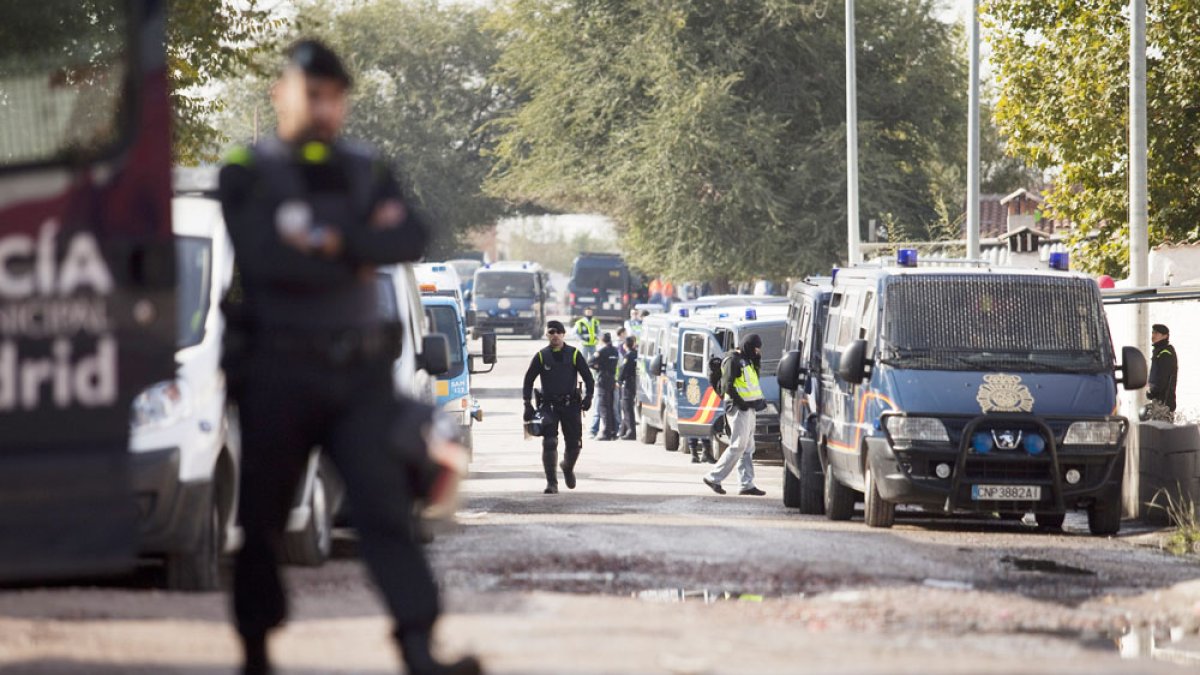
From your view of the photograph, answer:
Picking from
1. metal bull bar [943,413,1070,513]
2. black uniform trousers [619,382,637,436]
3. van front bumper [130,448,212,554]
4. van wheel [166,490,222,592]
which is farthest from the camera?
black uniform trousers [619,382,637,436]

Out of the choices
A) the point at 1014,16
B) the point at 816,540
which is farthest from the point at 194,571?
the point at 1014,16

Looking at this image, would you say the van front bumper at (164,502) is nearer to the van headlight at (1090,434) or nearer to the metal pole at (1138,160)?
the van headlight at (1090,434)

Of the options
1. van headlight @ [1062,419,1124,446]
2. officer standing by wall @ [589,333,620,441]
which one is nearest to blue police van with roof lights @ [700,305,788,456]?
officer standing by wall @ [589,333,620,441]

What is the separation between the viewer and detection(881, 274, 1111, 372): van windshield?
1535cm

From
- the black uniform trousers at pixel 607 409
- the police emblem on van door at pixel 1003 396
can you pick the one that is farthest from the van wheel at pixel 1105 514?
the black uniform trousers at pixel 607 409

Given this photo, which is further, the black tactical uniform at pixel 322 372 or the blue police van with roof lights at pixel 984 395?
the blue police van with roof lights at pixel 984 395

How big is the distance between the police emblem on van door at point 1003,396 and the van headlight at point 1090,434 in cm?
34

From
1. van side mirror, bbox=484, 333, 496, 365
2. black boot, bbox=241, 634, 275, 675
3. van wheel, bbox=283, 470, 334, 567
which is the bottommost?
van wheel, bbox=283, 470, 334, 567

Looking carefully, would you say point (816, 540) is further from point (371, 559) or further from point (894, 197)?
point (894, 197)

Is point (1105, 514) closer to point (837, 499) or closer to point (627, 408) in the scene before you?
point (837, 499)

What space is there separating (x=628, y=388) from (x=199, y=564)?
26.9m

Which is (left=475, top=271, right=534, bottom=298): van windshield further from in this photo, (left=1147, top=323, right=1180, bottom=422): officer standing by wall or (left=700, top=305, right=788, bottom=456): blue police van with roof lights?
(left=1147, top=323, right=1180, bottom=422): officer standing by wall

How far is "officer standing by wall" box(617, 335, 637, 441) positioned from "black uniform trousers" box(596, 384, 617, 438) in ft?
0.90

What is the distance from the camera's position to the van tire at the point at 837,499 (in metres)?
16.7
